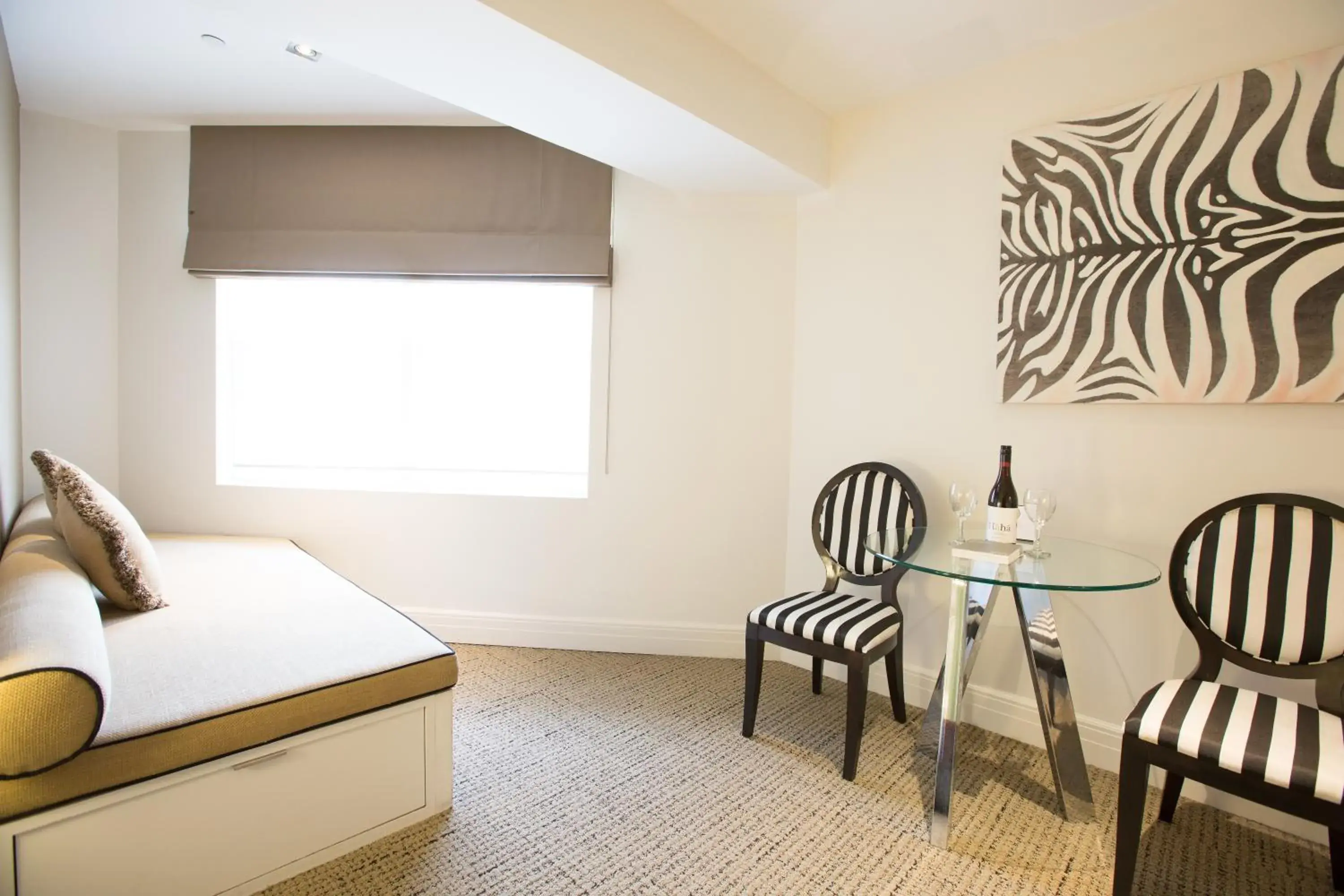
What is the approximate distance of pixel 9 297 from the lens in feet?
9.26

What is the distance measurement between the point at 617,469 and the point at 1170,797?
227cm

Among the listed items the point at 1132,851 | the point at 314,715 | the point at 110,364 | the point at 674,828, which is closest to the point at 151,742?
the point at 314,715

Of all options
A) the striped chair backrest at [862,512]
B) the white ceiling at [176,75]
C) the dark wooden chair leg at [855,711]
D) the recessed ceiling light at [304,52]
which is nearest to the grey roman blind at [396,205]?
the white ceiling at [176,75]

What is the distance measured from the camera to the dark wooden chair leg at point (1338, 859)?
5.39 feet

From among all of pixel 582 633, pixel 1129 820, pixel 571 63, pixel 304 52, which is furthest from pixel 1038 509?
pixel 304 52

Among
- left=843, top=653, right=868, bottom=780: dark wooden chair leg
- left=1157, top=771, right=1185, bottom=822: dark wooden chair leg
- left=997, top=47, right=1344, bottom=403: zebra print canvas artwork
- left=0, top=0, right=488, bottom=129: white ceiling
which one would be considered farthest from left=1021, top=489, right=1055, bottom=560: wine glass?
left=0, top=0, right=488, bottom=129: white ceiling

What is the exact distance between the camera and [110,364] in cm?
323

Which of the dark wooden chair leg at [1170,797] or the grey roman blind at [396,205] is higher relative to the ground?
the grey roman blind at [396,205]

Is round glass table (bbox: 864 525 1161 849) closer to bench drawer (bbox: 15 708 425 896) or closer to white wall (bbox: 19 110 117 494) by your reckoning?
bench drawer (bbox: 15 708 425 896)

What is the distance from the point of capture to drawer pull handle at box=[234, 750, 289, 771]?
5.22ft

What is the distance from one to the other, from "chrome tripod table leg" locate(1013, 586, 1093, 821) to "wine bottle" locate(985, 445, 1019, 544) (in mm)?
165

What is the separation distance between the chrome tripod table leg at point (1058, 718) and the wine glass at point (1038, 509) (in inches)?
6.0

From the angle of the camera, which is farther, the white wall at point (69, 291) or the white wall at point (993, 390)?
the white wall at point (69, 291)

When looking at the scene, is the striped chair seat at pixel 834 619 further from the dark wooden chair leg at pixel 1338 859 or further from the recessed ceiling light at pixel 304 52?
the recessed ceiling light at pixel 304 52
